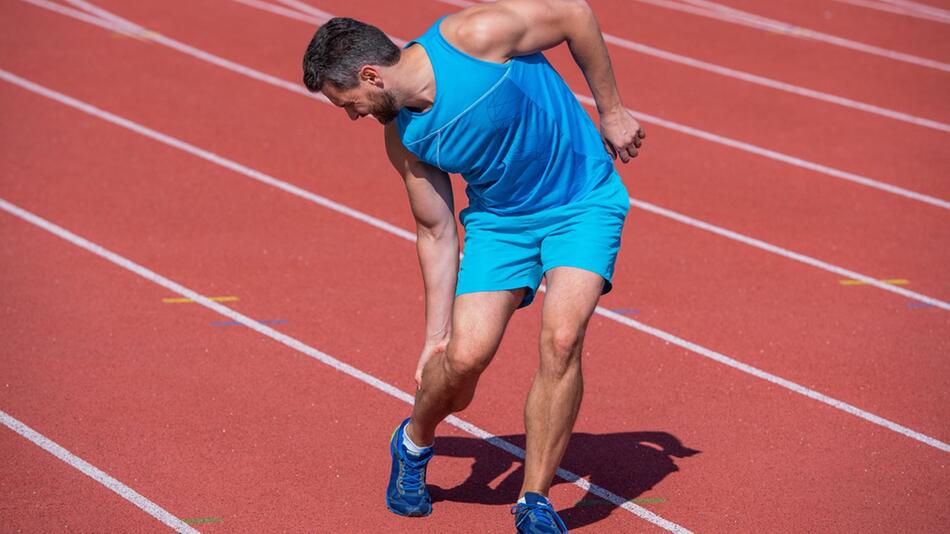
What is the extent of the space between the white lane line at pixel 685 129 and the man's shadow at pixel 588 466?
→ 178 inches

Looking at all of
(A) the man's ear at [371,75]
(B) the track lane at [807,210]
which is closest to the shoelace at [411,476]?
(A) the man's ear at [371,75]

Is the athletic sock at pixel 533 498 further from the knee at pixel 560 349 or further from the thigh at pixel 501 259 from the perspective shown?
the thigh at pixel 501 259

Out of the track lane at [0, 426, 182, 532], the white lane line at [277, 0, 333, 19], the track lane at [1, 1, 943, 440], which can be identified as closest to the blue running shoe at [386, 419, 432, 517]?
the track lane at [0, 426, 182, 532]

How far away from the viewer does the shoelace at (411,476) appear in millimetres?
4551

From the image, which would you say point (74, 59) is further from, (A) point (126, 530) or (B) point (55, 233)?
(A) point (126, 530)

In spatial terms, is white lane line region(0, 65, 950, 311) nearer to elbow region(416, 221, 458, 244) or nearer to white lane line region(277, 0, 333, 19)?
elbow region(416, 221, 458, 244)

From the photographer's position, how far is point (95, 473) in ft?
15.8

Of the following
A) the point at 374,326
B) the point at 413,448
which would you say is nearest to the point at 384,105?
the point at 413,448

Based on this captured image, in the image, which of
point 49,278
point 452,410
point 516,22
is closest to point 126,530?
point 452,410

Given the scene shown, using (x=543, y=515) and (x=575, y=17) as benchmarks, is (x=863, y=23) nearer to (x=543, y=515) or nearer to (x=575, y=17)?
(x=575, y=17)

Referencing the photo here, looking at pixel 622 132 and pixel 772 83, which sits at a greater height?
pixel 772 83

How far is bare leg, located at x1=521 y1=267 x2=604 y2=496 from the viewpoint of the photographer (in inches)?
163

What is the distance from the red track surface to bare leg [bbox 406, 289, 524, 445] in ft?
1.56

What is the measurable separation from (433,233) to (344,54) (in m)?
0.79
